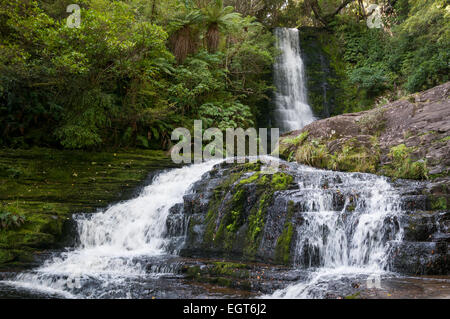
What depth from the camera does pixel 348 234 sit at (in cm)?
575

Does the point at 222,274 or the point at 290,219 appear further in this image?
the point at 290,219

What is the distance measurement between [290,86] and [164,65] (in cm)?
723

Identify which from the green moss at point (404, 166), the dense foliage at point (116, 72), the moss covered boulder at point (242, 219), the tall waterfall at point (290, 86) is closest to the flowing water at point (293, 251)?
the moss covered boulder at point (242, 219)

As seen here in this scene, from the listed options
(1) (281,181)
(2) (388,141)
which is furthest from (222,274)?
(2) (388,141)

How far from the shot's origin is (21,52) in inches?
333

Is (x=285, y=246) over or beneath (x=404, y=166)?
beneath

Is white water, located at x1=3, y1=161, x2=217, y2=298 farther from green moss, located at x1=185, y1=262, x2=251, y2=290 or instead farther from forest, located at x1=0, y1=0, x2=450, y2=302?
green moss, located at x1=185, y1=262, x2=251, y2=290

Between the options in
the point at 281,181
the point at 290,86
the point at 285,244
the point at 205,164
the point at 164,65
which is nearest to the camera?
the point at 285,244

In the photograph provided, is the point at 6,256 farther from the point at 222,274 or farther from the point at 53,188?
the point at 222,274

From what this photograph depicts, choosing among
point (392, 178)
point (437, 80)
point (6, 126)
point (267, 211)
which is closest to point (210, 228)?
point (267, 211)

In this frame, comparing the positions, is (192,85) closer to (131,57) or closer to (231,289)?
A: (131,57)

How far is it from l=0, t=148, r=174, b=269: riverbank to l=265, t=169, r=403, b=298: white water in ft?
16.5

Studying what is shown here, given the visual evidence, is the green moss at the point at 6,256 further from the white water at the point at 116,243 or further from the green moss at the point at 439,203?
the green moss at the point at 439,203

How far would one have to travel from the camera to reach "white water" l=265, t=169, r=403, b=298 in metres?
5.29
